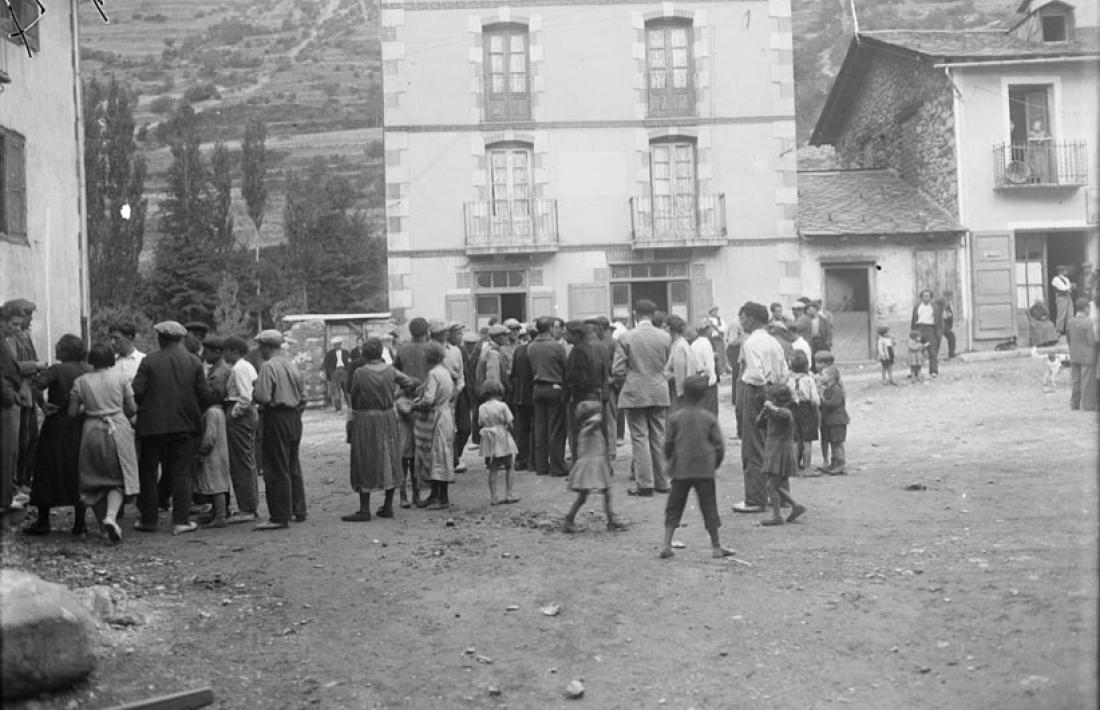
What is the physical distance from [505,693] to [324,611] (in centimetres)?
177

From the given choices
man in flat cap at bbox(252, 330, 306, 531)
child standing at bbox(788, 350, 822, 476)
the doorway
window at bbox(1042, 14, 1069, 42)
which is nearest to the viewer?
man in flat cap at bbox(252, 330, 306, 531)

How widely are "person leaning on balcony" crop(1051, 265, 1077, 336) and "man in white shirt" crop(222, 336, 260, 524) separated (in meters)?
17.6

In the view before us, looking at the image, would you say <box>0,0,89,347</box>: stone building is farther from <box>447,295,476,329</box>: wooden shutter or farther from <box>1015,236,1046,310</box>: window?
<box>1015,236,1046,310</box>: window

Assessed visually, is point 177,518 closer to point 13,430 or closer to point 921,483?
point 13,430

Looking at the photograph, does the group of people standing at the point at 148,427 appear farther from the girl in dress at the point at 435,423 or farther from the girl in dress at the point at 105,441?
the girl in dress at the point at 435,423

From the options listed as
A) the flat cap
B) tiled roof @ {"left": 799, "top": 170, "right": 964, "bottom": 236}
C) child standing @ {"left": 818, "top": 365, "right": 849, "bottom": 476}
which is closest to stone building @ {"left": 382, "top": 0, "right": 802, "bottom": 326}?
tiled roof @ {"left": 799, "top": 170, "right": 964, "bottom": 236}

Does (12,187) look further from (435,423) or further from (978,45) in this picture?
(978,45)

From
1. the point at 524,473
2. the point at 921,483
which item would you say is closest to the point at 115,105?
the point at 524,473

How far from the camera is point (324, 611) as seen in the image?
7070 mm

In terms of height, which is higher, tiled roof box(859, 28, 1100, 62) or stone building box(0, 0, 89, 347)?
tiled roof box(859, 28, 1100, 62)

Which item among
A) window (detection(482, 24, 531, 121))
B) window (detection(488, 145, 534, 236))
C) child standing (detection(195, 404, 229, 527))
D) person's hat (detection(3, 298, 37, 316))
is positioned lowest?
child standing (detection(195, 404, 229, 527))

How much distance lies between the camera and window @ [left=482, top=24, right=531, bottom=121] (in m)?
23.7

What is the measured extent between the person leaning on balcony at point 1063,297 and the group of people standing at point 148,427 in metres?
17.6

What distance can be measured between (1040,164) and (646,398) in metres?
17.5
